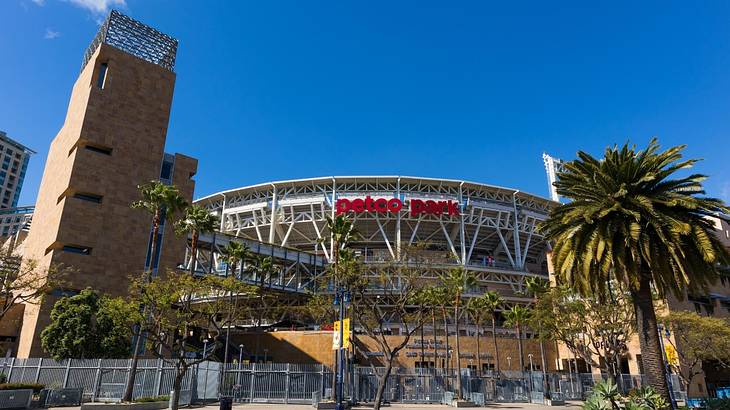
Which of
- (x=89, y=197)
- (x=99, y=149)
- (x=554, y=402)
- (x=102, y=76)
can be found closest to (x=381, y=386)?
(x=554, y=402)

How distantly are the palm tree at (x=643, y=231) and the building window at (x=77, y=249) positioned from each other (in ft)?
150

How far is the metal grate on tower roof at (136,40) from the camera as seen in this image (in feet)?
199

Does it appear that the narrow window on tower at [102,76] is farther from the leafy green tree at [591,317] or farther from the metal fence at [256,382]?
the leafy green tree at [591,317]

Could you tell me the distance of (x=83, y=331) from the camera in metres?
40.7

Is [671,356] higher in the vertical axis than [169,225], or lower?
lower

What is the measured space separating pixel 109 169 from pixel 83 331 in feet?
63.8

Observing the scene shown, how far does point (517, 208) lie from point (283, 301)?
46.4 m

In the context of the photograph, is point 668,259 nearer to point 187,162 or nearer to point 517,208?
point 187,162

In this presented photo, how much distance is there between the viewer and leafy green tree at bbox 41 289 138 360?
1582 inches

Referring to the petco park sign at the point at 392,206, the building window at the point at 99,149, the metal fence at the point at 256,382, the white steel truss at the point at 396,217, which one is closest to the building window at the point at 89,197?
the building window at the point at 99,149

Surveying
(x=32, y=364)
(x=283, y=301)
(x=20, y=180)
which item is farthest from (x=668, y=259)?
(x=20, y=180)

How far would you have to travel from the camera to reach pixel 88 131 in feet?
175

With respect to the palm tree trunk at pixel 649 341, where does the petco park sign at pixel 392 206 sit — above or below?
above

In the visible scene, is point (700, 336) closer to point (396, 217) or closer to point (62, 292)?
point (396, 217)
